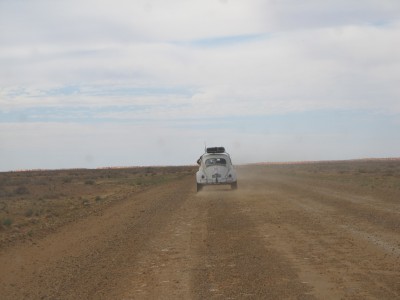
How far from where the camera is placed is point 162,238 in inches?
520

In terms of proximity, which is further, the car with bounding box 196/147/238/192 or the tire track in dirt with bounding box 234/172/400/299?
the car with bounding box 196/147/238/192

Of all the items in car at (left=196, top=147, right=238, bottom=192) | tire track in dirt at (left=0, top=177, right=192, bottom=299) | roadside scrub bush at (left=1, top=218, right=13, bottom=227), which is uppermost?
car at (left=196, top=147, right=238, bottom=192)

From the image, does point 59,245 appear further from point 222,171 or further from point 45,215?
point 222,171

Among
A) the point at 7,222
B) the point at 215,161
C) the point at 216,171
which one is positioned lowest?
the point at 7,222

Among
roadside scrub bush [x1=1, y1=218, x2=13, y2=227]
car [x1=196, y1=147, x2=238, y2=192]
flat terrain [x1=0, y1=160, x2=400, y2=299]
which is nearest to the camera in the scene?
flat terrain [x1=0, y1=160, x2=400, y2=299]

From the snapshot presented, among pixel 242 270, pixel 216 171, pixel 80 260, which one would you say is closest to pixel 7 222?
pixel 80 260

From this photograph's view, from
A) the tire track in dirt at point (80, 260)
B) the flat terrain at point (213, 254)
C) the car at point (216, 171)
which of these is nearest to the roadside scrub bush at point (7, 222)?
the flat terrain at point (213, 254)

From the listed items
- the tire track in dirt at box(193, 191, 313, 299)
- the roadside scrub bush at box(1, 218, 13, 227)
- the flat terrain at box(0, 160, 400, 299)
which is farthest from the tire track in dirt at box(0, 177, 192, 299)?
the roadside scrub bush at box(1, 218, 13, 227)

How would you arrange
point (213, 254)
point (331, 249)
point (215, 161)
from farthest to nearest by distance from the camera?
point (215, 161) → point (331, 249) → point (213, 254)

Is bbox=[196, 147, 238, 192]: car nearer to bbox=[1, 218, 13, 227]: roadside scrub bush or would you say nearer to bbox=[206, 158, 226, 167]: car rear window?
bbox=[206, 158, 226, 167]: car rear window

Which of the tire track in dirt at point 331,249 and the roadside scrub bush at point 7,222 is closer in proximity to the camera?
the tire track in dirt at point 331,249

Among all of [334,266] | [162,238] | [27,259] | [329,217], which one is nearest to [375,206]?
[329,217]

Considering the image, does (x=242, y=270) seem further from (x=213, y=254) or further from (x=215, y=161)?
(x=215, y=161)

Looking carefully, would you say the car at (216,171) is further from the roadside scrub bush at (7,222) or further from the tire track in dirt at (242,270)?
the tire track in dirt at (242,270)
